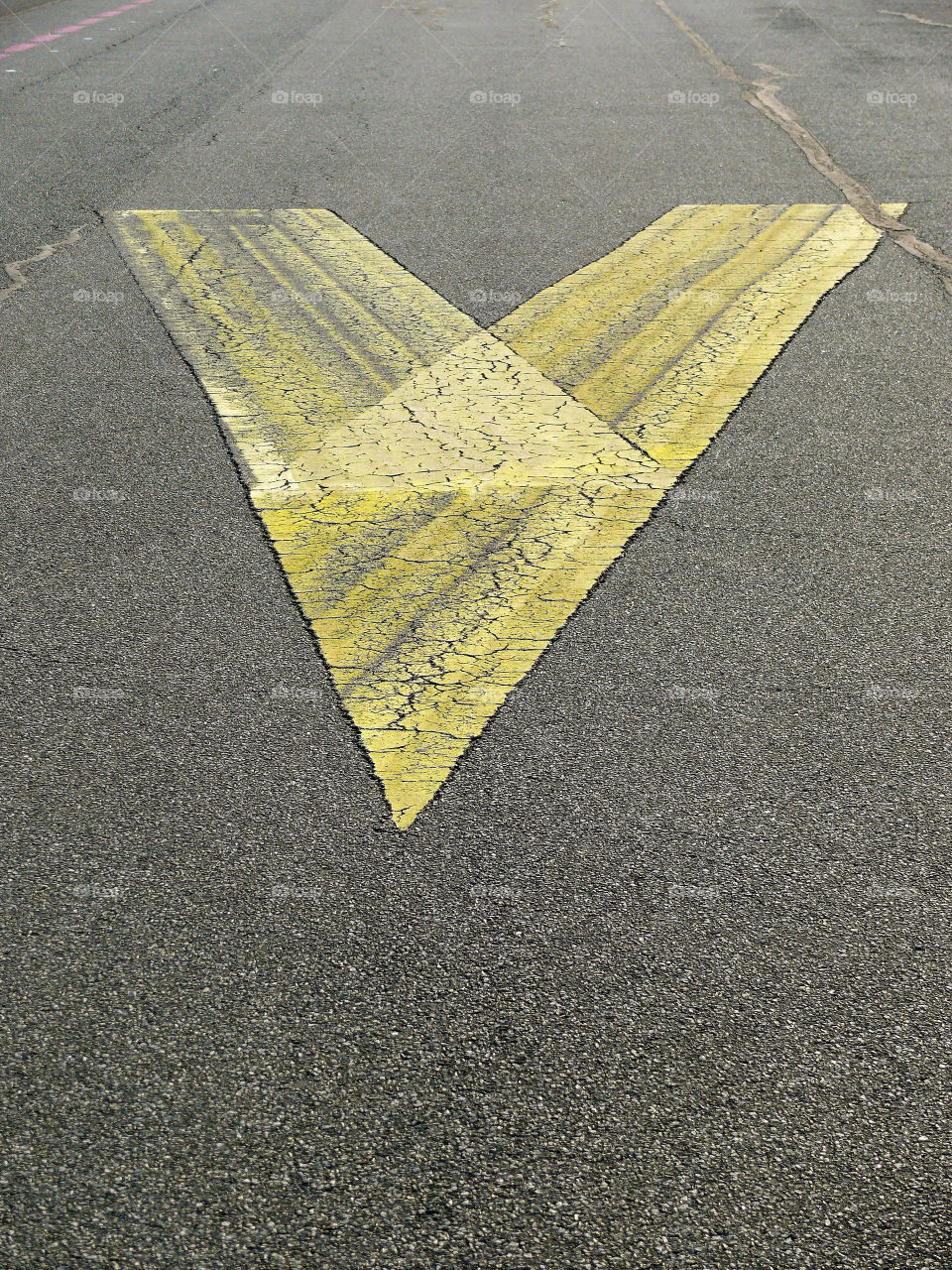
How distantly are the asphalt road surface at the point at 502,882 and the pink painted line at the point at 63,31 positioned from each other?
9020 millimetres

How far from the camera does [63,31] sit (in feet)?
47.8

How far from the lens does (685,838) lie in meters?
3.07

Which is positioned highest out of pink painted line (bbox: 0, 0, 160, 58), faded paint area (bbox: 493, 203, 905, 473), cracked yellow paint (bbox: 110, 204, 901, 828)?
pink painted line (bbox: 0, 0, 160, 58)

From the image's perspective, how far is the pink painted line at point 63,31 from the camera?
1351cm

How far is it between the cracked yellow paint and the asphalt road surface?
140mm

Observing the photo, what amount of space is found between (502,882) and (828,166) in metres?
7.65

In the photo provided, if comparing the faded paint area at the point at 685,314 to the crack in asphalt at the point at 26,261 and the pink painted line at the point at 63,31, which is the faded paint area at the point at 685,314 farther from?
the pink painted line at the point at 63,31

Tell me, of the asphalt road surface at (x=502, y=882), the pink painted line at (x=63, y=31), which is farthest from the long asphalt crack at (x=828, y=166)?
the pink painted line at (x=63, y=31)

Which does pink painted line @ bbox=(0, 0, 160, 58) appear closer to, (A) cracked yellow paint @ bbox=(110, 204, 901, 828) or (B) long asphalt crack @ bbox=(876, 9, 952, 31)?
(A) cracked yellow paint @ bbox=(110, 204, 901, 828)

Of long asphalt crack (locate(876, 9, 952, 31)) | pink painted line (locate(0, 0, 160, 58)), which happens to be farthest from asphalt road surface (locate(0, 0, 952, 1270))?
long asphalt crack (locate(876, 9, 952, 31))

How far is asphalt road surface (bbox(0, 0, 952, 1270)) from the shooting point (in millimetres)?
2246

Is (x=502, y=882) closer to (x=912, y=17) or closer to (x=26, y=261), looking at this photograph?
(x=26, y=261)

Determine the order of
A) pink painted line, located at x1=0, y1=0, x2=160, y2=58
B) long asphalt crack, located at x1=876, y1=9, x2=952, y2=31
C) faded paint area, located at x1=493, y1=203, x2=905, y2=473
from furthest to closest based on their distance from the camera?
long asphalt crack, located at x1=876, y1=9, x2=952, y2=31, pink painted line, located at x1=0, y1=0, x2=160, y2=58, faded paint area, located at x1=493, y1=203, x2=905, y2=473

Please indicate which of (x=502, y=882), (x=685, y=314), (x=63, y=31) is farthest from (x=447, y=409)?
(x=63, y=31)
